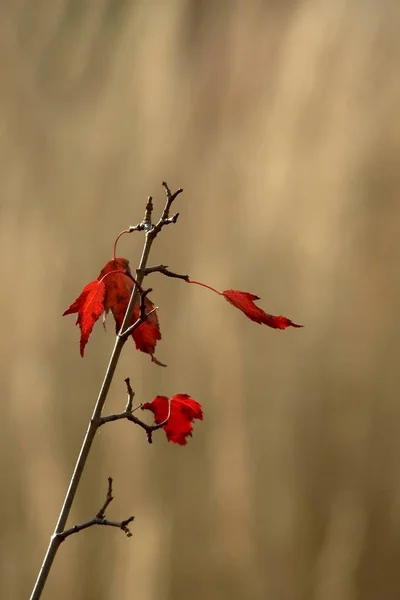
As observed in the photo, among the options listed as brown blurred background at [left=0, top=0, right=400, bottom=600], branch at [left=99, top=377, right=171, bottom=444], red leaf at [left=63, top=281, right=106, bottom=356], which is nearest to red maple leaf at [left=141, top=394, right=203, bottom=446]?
branch at [left=99, top=377, right=171, bottom=444]

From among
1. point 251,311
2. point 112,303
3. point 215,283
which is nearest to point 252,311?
point 251,311

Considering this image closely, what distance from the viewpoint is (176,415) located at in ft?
2.39

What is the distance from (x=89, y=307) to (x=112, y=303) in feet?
0.11

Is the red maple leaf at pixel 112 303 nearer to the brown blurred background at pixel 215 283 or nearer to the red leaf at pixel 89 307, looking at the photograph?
the red leaf at pixel 89 307

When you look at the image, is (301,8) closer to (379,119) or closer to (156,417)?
(379,119)

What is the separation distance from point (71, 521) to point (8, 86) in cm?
83

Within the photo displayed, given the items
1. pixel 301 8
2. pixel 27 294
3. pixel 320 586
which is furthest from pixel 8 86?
pixel 320 586

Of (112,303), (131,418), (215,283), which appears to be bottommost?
(131,418)

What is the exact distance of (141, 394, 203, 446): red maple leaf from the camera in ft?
2.35

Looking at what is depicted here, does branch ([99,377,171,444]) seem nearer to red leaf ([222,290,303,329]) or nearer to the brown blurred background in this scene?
red leaf ([222,290,303,329])

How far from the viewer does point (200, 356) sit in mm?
1126

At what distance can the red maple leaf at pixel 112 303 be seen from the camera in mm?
655

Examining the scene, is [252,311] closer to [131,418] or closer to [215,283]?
[131,418]

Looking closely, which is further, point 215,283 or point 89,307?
point 215,283
